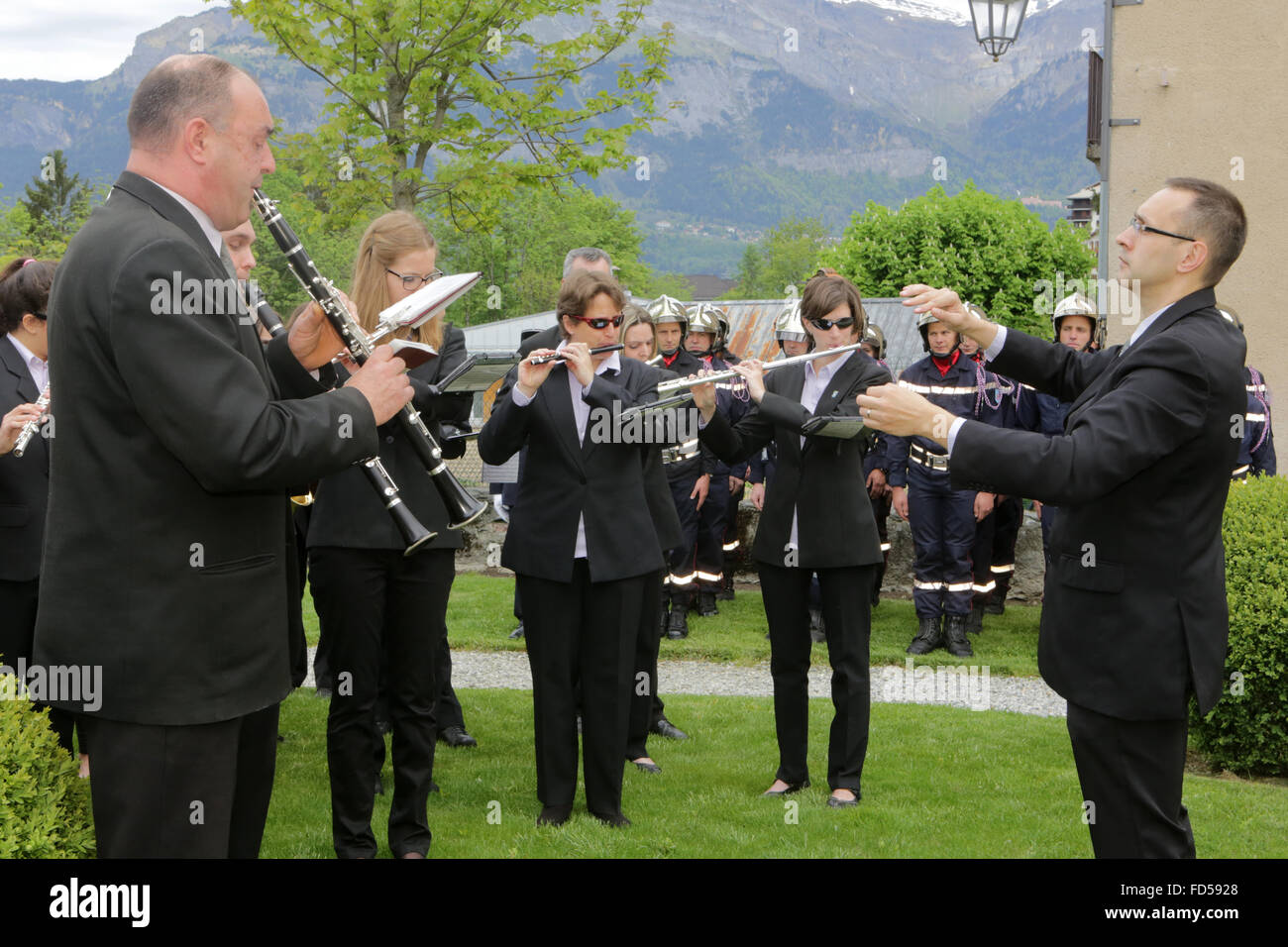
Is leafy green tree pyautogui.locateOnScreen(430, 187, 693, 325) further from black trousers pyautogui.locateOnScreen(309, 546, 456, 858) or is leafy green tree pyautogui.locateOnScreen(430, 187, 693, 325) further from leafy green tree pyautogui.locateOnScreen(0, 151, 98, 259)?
black trousers pyautogui.locateOnScreen(309, 546, 456, 858)

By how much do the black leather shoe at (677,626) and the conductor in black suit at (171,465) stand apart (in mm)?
7985

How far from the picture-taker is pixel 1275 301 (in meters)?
14.8

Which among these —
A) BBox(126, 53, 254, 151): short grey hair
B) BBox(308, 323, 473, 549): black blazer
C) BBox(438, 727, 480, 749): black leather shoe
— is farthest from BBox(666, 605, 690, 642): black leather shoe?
BBox(126, 53, 254, 151): short grey hair

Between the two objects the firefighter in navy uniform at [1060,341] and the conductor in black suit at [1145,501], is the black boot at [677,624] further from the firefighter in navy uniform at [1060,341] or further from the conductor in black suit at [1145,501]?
the conductor in black suit at [1145,501]

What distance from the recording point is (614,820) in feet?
19.0

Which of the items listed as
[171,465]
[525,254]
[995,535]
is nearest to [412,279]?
[171,465]

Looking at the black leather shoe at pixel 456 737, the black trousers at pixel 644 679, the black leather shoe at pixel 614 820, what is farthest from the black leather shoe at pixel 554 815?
the black leather shoe at pixel 456 737

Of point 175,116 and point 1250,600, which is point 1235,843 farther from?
point 175,116

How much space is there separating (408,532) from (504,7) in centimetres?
1307

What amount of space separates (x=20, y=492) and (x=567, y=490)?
8.21 ft

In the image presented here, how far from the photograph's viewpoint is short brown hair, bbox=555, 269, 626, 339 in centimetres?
576

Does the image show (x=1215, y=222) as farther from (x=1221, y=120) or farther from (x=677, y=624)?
(x=1221, y=120)
